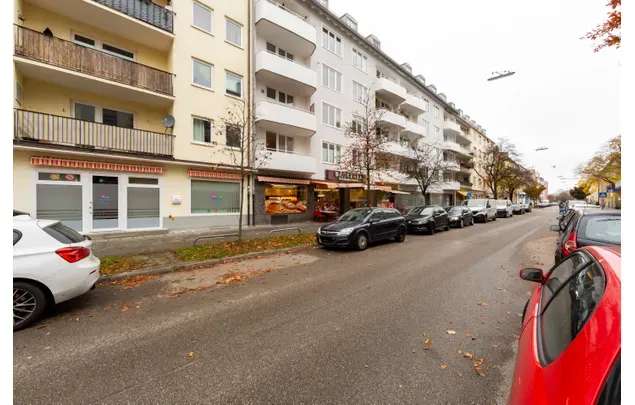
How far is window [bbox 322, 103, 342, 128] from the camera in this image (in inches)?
841

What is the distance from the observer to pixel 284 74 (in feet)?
57.0

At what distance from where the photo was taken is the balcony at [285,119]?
1653 cm

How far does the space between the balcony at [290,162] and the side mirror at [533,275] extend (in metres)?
14.5

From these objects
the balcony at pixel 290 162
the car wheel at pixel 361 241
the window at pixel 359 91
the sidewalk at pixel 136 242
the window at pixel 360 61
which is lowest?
the sidewalk at pixel 136 242

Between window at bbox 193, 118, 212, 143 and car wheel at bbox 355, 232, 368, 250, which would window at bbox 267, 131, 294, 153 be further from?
car wheel at bbox 355, 232, 368, 250

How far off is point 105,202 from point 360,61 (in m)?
23.5

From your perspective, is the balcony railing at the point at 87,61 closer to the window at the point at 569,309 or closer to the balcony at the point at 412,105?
the window at the point at 569,309

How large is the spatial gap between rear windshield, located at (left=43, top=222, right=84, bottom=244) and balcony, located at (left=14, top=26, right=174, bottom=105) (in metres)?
10.4

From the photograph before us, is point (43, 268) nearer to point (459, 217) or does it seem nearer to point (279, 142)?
point (279, 142)

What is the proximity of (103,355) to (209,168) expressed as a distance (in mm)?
12808

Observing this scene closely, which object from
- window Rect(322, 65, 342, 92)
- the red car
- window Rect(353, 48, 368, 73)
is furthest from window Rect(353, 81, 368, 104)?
the red car

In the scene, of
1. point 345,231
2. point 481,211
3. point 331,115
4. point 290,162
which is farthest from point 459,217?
point 331,115

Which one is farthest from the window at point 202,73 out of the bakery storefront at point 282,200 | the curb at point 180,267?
the curb at point 180,267

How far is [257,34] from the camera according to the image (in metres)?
17.6
